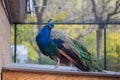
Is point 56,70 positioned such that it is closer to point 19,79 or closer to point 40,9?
point 19,79

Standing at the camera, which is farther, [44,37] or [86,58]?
[86,58]

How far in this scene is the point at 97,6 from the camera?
28.6ft

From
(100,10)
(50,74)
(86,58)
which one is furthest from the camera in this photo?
(100,10)

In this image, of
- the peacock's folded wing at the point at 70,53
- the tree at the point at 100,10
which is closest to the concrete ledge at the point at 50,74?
the peacock's folded wing at the point at 70,53

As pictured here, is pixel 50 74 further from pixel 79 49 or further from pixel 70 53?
pixel 79 49

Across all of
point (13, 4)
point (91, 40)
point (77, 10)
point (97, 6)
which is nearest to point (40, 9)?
point (77, 10)

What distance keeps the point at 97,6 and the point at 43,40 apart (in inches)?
253

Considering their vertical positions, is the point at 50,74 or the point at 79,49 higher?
the point at 79,49

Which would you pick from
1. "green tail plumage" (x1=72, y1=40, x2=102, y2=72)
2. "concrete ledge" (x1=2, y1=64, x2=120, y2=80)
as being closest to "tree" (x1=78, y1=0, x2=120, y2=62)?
"green tail plumage" (x1=72, y1=40, x2=102, y2=72)

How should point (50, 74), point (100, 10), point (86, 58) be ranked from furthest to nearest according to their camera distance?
point (100, 10)
point (86, 58)
point (50, 74)

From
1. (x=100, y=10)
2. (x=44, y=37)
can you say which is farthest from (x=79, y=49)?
(x=100, y=10)

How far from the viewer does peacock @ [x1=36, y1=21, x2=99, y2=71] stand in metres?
2.55

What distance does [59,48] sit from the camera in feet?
8.50

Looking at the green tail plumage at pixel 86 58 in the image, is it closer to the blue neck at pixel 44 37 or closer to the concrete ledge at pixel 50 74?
the concrete ledge at pixel 50 74
